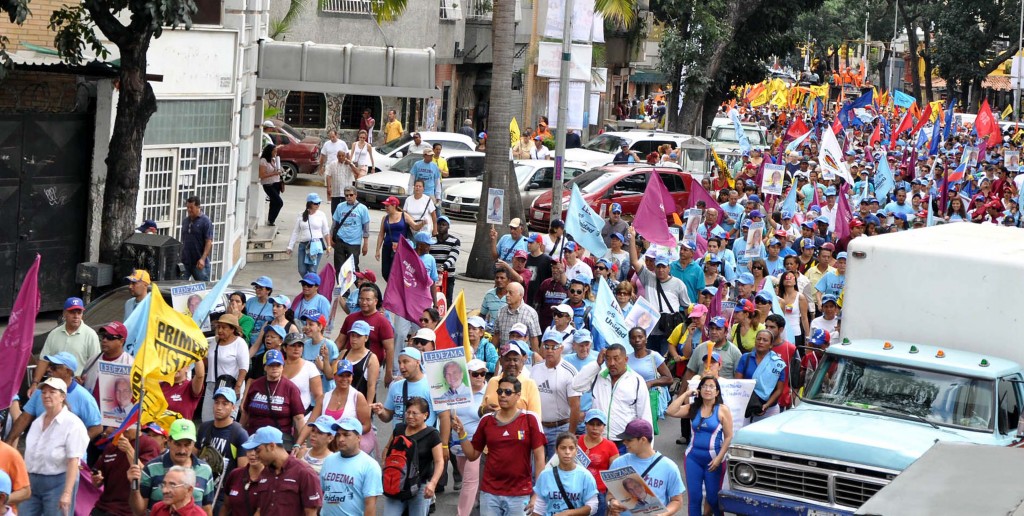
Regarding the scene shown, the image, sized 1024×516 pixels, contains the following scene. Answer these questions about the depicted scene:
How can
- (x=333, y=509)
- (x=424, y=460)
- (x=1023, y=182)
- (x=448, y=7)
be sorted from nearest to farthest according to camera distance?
(x=333, y=509) < (x=424, y=460) < (x=1023, y=182) < (x=448, y=7)

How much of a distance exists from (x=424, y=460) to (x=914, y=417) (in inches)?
141

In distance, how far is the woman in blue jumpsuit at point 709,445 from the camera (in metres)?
11.1

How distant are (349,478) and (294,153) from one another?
87.7 feet

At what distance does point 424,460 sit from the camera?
10156mm

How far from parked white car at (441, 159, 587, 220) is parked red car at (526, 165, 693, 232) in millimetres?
654

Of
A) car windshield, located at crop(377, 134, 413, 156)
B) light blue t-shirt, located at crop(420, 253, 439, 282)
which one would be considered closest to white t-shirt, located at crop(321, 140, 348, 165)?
car windshield, located at crop(377, 134, 413, 156)

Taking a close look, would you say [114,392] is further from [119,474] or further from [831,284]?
[831,284]

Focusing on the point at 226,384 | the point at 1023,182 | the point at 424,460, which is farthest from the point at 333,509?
the point at 1023,182

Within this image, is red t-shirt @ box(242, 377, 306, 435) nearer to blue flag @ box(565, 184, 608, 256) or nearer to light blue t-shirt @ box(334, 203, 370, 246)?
blue flag @ box(565, 184, 608, 256)

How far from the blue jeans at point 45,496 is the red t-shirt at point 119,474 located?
208mm

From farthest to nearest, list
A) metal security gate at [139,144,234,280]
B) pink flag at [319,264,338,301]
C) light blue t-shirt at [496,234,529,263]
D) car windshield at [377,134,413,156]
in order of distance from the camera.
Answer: car windshield at [377,134,413,156] < metal security gate at [139,144,234,280] < light blue t-shirt at [496,234,529,263] < pink flag at [319,264,338,301]

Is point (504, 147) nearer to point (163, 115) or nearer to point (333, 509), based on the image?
point (163, 115)

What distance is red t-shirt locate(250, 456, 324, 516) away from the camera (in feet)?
29.6

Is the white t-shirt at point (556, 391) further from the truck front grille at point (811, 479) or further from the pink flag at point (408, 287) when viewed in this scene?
the pink flag at point (408, 287)
